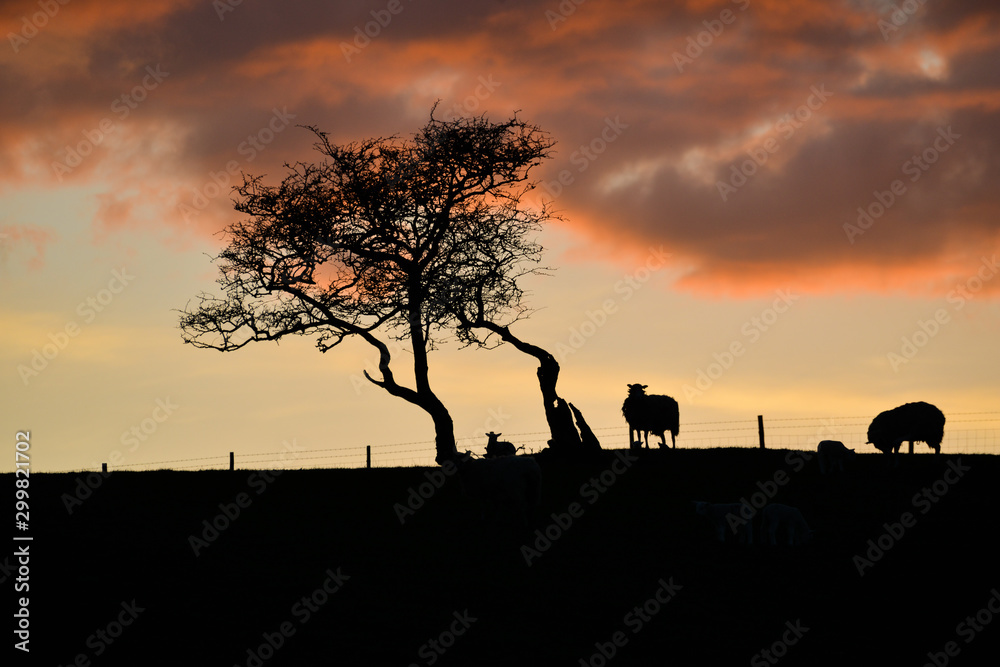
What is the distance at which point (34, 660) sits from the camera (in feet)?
48.6

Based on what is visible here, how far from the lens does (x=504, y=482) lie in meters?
23.2

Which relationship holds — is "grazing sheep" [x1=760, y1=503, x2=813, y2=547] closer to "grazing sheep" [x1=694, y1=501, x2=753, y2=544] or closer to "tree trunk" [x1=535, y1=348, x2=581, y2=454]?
"grazing sheep" [x1=694, y1=501, x2=753, y2=544]

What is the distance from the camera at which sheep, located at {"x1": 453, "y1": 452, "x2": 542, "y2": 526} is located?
23156 mm

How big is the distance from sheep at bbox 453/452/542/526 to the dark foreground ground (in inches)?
22.8

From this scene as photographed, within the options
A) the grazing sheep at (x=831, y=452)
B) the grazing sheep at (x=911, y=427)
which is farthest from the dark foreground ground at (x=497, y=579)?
the grazing sheep at (x=911, y=427)

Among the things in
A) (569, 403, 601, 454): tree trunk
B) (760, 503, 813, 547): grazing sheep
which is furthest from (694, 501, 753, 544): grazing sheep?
(569, 403, 601, 454): tree trunk

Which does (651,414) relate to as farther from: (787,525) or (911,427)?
(787,525)

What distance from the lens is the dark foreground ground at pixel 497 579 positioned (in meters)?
15.6

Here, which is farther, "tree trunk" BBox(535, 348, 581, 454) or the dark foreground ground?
"tree trunk" BBox(535, 348, 581, 454)

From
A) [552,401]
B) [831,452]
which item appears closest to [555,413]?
[552,401]

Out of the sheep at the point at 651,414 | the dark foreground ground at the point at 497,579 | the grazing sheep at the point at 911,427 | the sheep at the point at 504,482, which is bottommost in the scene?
the dark foreground ground at the point at 497,579

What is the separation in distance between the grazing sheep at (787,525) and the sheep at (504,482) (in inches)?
190

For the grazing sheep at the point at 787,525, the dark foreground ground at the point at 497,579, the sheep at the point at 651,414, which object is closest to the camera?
the dark foreground ground at the point at 497,579

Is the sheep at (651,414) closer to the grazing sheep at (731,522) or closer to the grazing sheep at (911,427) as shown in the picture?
the grazing sheep at (911,427)
